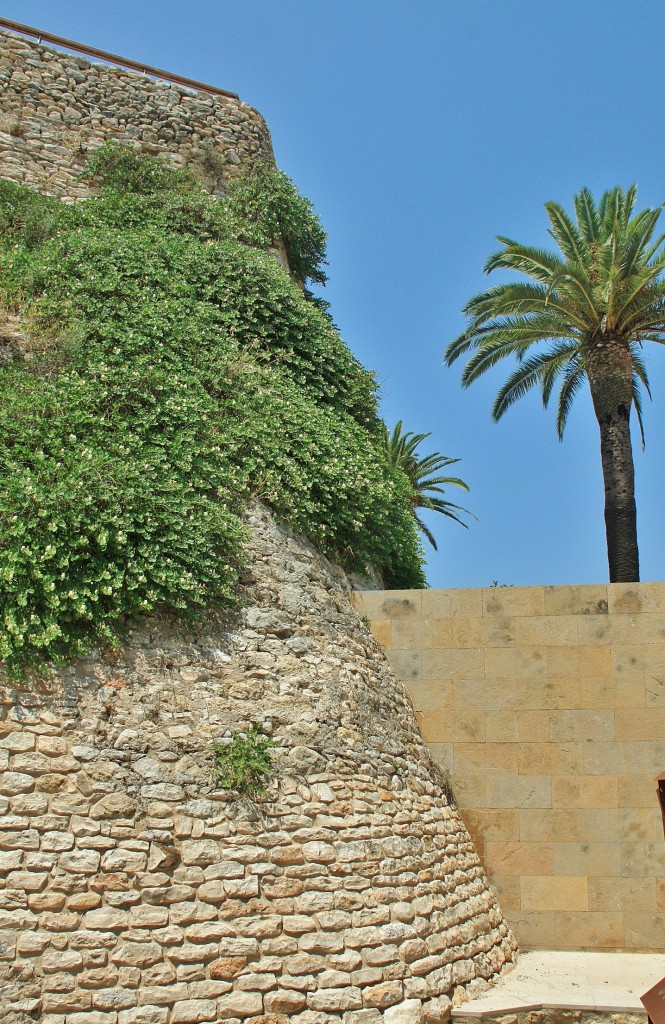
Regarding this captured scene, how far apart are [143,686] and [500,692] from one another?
14.1ft

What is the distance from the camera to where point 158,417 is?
9875mm

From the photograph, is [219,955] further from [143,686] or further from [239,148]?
[239,148]

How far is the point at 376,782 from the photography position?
28.9 feet

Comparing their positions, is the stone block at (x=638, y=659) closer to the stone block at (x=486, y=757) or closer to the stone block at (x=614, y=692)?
the stone block at (x=614, y=692)

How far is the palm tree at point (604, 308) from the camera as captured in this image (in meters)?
13.9

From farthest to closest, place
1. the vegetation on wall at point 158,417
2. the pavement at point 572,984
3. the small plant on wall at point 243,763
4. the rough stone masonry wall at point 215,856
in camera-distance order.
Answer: the vegetation on wall at point 158,417 < the pavement at point 572,984 < the small plant on wall at point 243,763 < the rough stone masonry wall at point 215,856

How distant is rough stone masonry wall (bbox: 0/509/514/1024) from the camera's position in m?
7.06

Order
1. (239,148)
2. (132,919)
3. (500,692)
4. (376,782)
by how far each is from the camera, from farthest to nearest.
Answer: (239,148) < (500,692) < (376,782) < (132,919)

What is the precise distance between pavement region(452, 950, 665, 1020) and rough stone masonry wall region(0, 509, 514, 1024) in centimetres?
24

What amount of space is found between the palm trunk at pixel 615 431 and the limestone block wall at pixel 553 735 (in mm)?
3517

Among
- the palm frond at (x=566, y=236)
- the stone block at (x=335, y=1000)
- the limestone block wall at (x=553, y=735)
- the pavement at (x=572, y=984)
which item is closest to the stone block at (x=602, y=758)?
the limestone block wall at (x=553, y=735)

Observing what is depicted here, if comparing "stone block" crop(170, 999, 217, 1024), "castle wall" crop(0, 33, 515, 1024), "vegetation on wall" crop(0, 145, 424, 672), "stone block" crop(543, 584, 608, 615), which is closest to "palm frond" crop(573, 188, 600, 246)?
"vegetation on wall" crop(0, 145, 424, 672)

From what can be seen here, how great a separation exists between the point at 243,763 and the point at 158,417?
382cm

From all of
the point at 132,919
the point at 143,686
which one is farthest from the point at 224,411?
the point at 132,919
